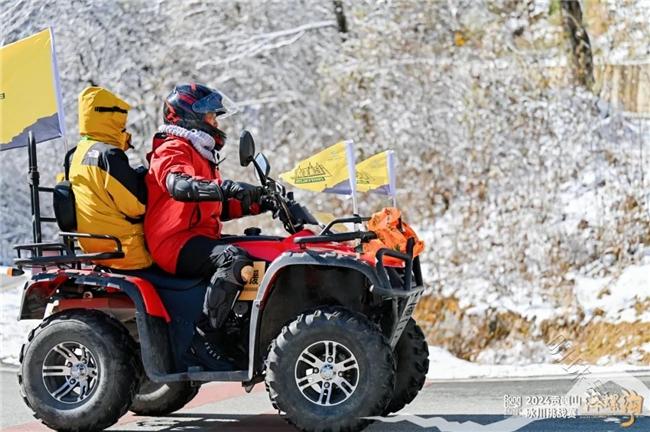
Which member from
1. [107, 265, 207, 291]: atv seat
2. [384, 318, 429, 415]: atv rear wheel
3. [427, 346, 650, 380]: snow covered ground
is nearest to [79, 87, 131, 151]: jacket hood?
[107, 265, 207, 291]: atv seat

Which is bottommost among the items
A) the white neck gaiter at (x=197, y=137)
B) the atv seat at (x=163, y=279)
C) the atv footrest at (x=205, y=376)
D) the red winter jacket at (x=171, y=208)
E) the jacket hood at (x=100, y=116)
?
the atv footrest at (x=205, y=376)

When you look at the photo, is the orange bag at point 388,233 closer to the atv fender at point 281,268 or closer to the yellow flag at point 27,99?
the atv fender at point 281,268

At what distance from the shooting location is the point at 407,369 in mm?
7461

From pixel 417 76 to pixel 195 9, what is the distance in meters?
4.97

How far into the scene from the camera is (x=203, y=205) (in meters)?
7.05

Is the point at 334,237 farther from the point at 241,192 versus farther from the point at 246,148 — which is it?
the point at 246,148

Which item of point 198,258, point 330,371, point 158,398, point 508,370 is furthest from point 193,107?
point 508,370

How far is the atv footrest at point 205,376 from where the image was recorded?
6.66 meters

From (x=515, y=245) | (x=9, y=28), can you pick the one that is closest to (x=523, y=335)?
(x=515, y=245)

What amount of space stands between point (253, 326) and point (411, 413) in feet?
5.45

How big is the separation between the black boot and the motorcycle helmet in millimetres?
1333

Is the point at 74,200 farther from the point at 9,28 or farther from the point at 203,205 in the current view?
the point at 9,28

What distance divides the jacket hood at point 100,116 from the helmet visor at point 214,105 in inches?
20.7

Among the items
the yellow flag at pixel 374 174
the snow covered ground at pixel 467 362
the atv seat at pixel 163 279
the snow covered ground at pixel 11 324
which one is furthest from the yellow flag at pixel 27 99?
the yellow flag at pixel 374 174
